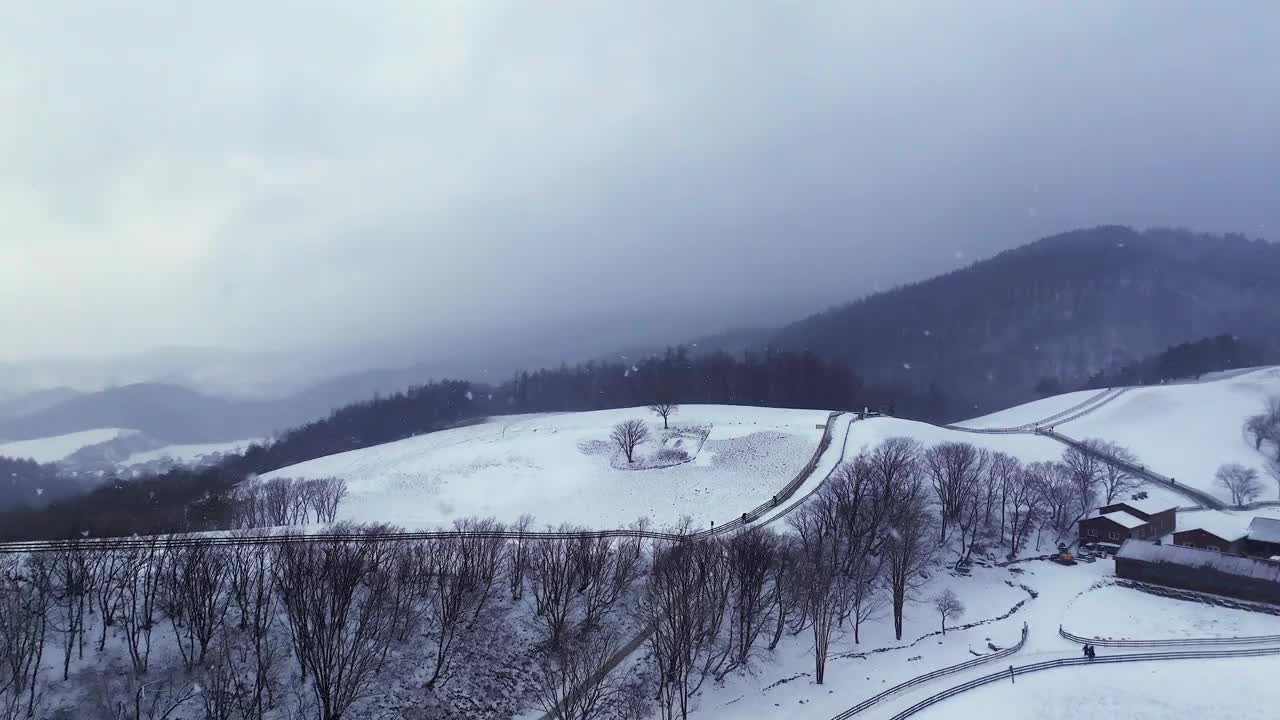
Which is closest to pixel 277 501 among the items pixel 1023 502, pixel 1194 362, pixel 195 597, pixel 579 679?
pixel 195 597

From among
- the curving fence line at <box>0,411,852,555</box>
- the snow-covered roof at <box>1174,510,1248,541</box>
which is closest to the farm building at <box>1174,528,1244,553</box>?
the snow-covered roof at <box>1174,510,1248,541</box>

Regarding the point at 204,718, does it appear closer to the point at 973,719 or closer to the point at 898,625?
the point at 973,719

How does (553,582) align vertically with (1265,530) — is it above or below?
above

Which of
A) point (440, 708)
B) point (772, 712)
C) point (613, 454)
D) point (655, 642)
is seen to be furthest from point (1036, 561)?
point (440, 708)

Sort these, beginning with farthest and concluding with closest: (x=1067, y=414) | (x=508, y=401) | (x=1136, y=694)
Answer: (x=508, y=401) → (x=1067, y=414) → (x=1136, y=694)

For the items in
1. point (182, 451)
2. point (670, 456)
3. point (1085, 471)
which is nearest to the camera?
point (1085, 471)

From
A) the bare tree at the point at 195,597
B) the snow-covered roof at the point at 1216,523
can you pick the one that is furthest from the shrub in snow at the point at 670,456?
the snow-covered roof at the point at 1216,523

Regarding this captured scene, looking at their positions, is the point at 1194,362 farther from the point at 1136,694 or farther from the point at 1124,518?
the point at 1136,694

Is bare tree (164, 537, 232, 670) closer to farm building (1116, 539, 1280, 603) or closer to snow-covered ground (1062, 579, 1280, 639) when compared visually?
snow-covered ground (1062, 579, 1280, 639)
